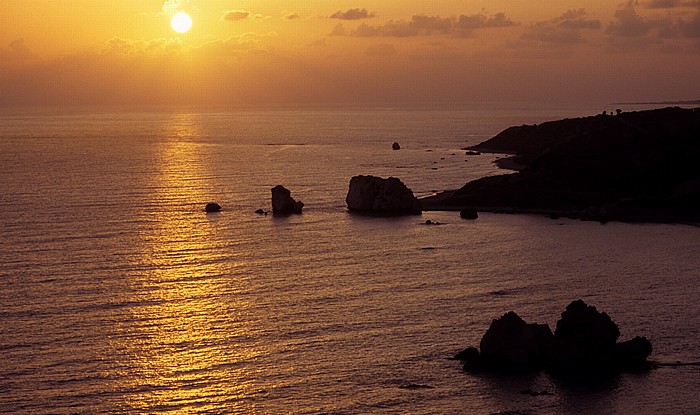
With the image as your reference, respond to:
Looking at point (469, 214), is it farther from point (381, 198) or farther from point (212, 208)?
point (212, 208)

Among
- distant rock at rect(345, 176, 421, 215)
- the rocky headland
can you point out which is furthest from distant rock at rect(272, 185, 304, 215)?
the rocky headland

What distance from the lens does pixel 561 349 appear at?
208ft

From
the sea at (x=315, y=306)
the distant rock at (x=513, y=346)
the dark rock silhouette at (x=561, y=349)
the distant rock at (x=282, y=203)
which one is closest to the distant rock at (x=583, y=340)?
the dark rock silhouette at (x=561, y=349)

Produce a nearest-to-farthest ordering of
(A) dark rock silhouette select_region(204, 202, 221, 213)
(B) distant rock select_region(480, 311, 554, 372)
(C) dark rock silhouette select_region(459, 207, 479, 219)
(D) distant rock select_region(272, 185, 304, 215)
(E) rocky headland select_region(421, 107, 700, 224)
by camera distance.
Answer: (B) distant rock select_region(480, 311, 554, 372), (C) dark rock silhouette select_region(459, 207, 479, 219), (D) distant rock select_region(272, 185, 304, 215), (A) dark rock silhouette select_region(204, 202, 221, 213), (E) rocky headland select_region(421, 107, 700, 224)

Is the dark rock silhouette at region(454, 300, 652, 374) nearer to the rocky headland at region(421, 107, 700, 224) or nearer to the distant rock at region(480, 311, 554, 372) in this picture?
the distant rock at region(480, 311, 554, 372)

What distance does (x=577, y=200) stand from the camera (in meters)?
155

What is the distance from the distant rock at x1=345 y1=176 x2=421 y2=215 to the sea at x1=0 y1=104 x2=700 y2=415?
5.43 m

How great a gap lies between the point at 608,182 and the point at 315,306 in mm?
102348

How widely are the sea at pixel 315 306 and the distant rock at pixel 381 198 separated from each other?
17.8 feet

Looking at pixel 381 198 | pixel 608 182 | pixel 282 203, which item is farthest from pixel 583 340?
pixel 608 182

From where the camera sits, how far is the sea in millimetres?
58219

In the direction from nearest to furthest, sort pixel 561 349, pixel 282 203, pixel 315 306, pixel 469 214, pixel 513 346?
pixel 513 346 → pixel 561 349 → pixel 315 306 → pixel 469 214 → pixel 282 203

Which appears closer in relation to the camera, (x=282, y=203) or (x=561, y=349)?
(x=561, y=349)

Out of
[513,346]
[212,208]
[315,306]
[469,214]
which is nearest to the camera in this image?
[513,346]
